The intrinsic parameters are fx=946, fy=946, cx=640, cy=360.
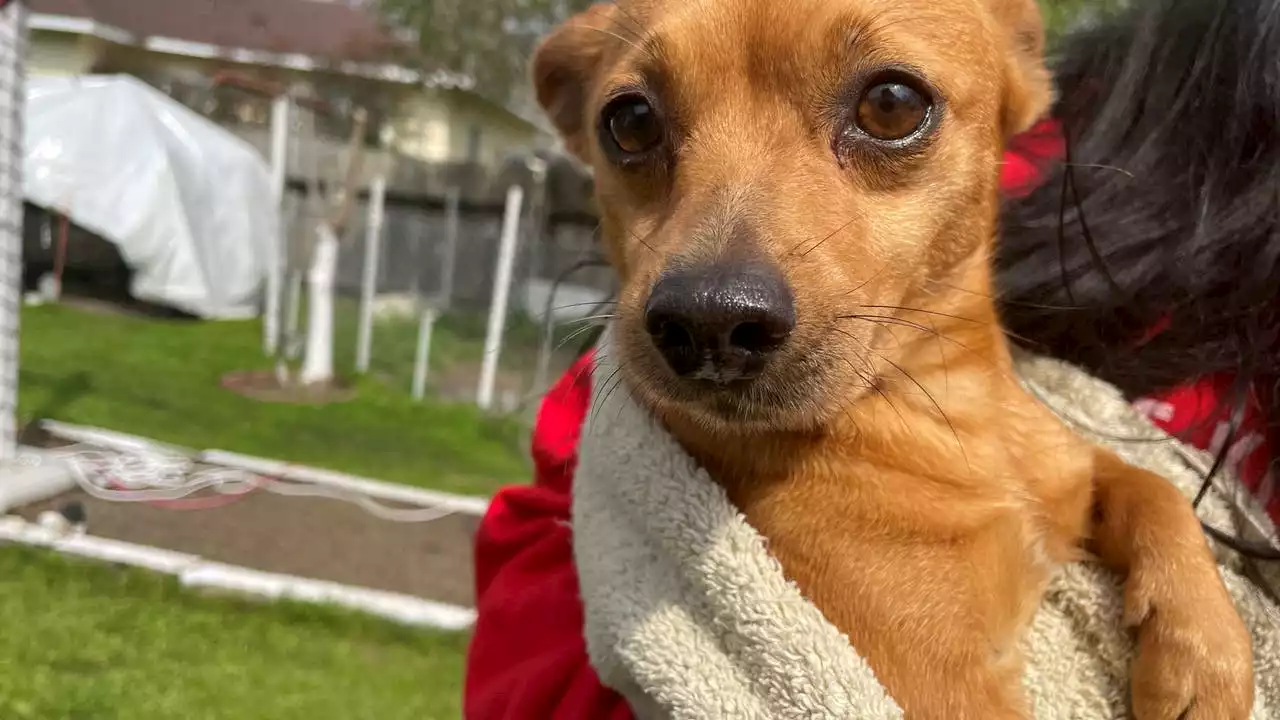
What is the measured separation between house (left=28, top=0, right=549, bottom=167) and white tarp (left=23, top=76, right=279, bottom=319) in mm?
1769

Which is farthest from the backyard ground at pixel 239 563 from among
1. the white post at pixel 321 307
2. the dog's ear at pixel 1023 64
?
the dog's ear at pixel 1023 64

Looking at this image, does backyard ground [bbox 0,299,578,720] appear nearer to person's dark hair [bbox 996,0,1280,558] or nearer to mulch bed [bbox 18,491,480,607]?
mulch bed [bbox 18,491,480,607]

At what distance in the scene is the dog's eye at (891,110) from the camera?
5.02ft

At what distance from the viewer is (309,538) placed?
15.9 ft

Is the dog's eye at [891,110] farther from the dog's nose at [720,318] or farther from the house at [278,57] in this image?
the house at [278,57]

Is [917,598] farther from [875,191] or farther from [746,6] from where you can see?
[746,6]

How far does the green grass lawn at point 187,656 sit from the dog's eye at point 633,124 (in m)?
2.40

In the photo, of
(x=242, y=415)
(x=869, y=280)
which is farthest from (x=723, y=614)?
(x=242, y=415)

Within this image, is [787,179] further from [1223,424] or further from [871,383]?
[1223,424]

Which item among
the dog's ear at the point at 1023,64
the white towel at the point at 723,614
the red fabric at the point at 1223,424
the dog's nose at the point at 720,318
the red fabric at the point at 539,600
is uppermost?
the dog's ear at the point at 1023,64

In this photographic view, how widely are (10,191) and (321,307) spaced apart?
12.3 ft

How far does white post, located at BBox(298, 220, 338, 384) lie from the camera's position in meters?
8.14

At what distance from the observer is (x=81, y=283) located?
37.4 feet

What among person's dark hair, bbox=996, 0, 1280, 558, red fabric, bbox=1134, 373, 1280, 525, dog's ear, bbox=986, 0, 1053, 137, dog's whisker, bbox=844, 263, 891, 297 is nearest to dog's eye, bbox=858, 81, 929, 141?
dog's whisker, bbox=844, 263, 891, 297
